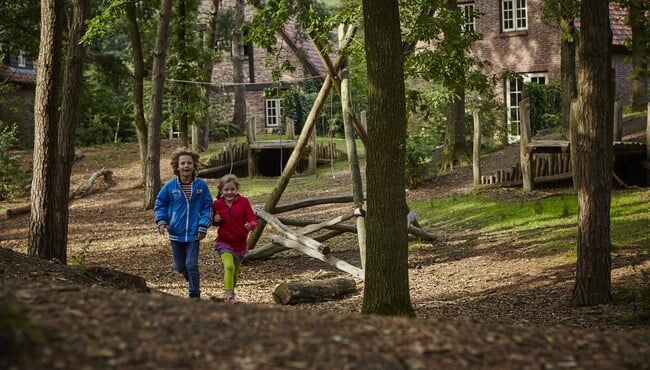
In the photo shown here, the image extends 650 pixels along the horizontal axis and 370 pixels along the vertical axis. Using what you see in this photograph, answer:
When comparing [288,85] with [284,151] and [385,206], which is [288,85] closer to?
[284,151]

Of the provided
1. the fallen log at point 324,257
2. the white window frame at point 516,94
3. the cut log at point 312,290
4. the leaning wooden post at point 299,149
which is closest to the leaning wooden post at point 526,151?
the leaning wooden post at point 299,149

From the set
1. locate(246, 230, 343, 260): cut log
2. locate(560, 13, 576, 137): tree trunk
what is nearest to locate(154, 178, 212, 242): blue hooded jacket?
locate(246, 230, 343, 260): cut log

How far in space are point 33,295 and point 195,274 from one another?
4.37 meters

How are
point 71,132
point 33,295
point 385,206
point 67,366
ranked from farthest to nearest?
point 71,132 < point 385,206 < point 33,295 < point 67,366

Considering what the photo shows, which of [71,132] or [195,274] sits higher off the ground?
[71,132]

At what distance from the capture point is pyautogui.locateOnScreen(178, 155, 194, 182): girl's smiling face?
9805mm

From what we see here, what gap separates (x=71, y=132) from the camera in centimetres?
1295

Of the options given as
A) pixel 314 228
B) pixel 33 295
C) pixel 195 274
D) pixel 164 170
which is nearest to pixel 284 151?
pixel 164 170

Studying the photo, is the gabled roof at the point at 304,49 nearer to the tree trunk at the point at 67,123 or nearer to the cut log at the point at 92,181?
the cut log at the point at 92,181

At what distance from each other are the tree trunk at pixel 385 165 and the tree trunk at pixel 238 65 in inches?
1089

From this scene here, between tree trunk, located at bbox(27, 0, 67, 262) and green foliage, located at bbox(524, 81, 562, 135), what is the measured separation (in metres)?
22.6

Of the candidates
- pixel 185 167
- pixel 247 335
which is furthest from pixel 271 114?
pixel 247 335

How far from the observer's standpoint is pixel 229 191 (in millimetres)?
10273

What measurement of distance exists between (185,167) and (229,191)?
0.68 m
